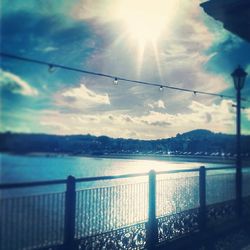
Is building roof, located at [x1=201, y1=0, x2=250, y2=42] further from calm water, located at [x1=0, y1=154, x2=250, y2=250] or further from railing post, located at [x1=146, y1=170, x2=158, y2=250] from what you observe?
railing post, located at [x1=146, y1=170, x2=158, y2=250]

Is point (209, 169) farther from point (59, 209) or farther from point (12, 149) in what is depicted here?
point (12, 149)

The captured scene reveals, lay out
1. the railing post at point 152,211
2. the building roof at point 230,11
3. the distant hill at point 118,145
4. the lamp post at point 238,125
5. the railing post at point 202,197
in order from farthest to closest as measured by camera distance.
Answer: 1. the lamp post at point 238,125
2. the railing post at point 202,197
3. the railing post at point 152,211
4. the building roof at point 230,11
5. the distant hill at point 118,145

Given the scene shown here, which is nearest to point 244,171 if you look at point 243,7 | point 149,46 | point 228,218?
point 228,218

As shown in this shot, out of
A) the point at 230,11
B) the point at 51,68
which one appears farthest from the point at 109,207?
the point at 230,11

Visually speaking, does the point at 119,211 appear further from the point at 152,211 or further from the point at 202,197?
the point at 202,197

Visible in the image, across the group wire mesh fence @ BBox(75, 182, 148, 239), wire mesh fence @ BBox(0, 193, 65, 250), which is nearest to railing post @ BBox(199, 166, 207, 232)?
wire mesh fence @ BBox(75, 182, 148, 239)

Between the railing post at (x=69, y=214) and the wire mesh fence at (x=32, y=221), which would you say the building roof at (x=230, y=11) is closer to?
the railing post at (x=69, y=214)

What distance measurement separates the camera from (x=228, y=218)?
8938 mm

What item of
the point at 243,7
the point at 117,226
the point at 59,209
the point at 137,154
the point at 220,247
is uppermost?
the point at 243,7

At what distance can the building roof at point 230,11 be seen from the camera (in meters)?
4.88

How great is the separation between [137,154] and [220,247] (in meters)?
2.45

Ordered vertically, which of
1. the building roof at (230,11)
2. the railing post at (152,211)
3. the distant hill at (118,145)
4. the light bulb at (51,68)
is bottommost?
the railing post at (152,211)

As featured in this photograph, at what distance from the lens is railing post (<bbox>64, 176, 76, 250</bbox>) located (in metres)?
5.21

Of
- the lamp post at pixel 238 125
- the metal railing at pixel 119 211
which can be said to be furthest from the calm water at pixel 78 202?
the lamp post at pixel 238 125
